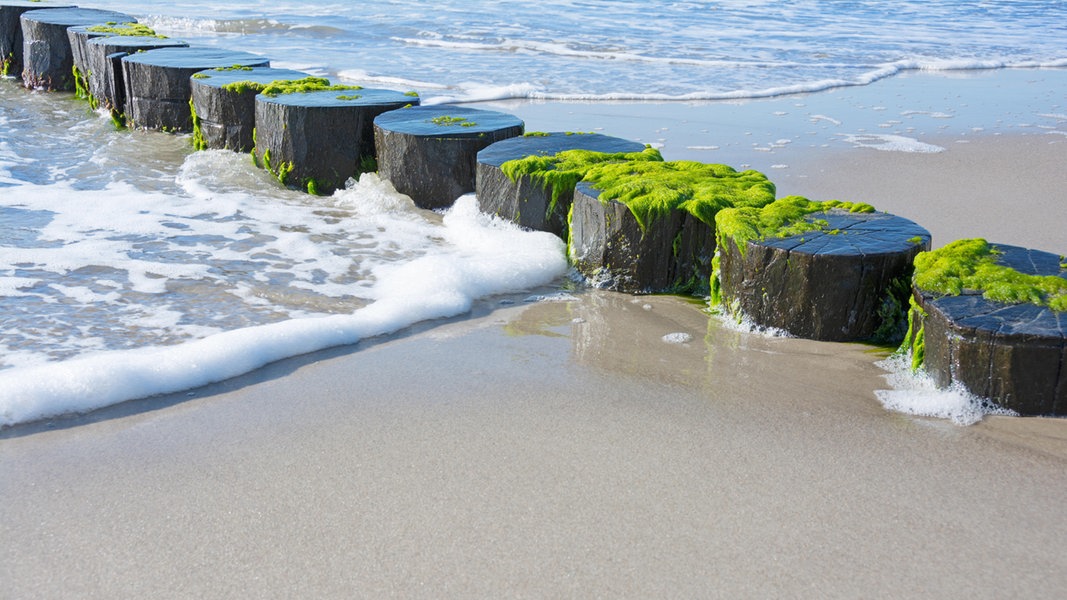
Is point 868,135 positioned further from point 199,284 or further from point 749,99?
point 199,284

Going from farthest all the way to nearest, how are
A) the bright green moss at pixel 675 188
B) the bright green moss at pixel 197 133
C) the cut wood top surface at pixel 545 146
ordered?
the bright green moss at pixel 197 133
the cut wood top surface at pixel 545 146
the bright green moss at pixel 675 188

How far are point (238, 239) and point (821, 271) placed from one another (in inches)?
119

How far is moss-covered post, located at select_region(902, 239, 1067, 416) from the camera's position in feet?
9.41

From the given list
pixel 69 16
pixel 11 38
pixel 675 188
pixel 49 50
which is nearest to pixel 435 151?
pixel 675 188

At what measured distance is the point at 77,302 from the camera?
4.01 metres

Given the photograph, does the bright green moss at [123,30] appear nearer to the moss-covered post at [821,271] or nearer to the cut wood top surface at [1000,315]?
the moss-covered post at [821,271]

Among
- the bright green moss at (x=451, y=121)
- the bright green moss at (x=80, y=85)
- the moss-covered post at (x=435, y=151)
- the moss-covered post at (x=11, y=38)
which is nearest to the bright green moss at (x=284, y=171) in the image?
the moss-covered post at (x=435, y=151)

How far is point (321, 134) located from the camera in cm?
584

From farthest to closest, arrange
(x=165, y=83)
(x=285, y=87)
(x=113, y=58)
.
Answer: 1. (x=113, y=58)
2. (x=165, y=83)
3. (x=285, y=87)

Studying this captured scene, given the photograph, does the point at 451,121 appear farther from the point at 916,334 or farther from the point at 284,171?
the point at 916,334

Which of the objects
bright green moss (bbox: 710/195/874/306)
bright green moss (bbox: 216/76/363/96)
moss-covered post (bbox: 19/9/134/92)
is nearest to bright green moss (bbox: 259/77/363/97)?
bright green moss (bbox: 216/76/363/96)

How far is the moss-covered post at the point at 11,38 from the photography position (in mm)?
9805

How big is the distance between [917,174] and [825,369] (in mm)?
3515

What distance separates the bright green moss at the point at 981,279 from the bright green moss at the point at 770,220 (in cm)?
48
